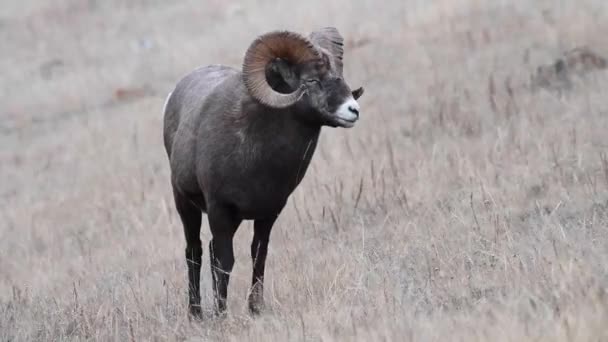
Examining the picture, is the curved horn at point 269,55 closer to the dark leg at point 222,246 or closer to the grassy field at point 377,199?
the dark leg at point 222,246

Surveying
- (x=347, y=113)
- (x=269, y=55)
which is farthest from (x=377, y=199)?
(x=347, y=113)

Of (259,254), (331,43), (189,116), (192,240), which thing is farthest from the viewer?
(192,240)

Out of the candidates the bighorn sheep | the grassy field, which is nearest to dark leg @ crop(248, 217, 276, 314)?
the bighorn sheep

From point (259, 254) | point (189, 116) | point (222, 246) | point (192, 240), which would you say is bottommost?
point (192, 240)

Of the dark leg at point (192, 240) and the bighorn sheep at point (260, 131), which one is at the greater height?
the bighorn sheep at point (260, 131)

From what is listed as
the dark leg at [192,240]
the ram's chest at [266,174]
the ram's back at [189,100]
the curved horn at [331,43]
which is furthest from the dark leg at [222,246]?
the curved horn at [331,43]

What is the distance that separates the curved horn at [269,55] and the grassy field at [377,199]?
140 centimetres

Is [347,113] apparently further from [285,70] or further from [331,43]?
[331,43]

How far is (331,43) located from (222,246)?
5.49 ft

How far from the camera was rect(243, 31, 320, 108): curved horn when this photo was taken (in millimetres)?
6898

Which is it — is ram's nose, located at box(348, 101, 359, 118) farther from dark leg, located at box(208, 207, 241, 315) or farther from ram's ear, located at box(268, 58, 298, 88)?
dark leg, located at box(208, 207, 241, 315)

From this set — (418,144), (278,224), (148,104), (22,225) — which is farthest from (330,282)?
(148,104)

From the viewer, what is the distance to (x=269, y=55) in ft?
23.0

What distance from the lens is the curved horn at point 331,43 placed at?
279 inches
